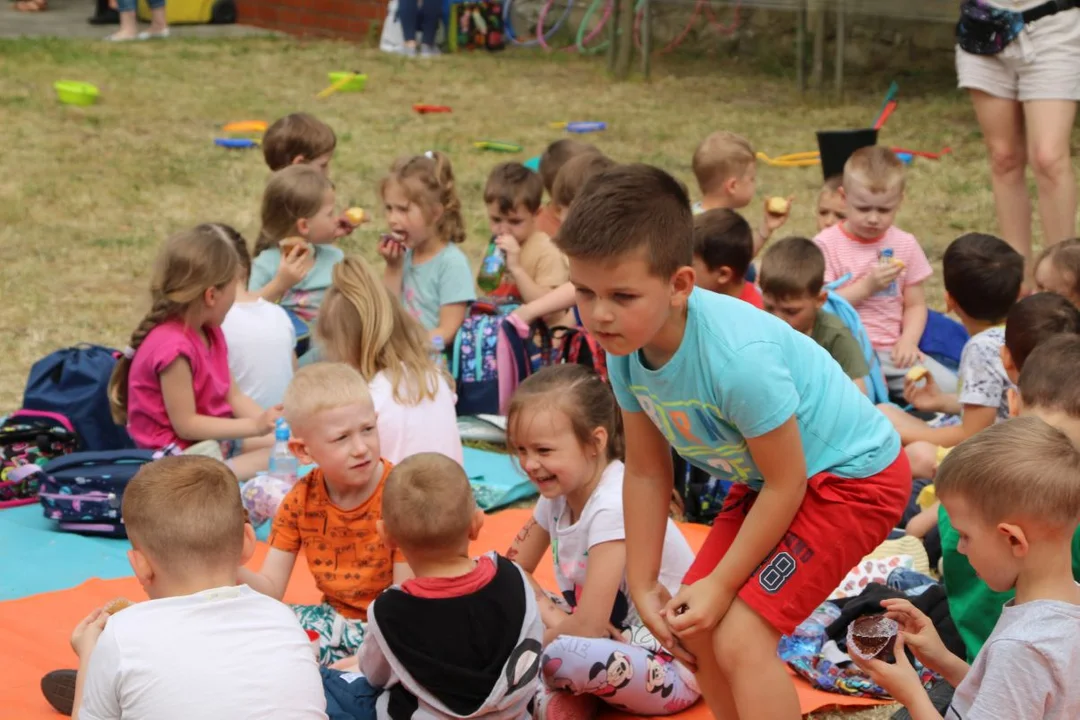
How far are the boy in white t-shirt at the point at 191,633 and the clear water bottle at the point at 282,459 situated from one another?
5.87 feet

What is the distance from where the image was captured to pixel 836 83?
11688mm

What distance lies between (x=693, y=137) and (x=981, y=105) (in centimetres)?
463

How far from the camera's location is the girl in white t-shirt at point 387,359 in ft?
13.8

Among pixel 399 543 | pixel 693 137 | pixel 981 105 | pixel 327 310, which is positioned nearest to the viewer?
pixel 399 543

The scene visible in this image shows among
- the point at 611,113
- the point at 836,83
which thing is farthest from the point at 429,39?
the point at 836,83

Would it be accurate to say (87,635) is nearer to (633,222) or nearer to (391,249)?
(633,222)

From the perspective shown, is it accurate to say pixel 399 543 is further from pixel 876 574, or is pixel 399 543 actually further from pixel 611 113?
pixel 611 113

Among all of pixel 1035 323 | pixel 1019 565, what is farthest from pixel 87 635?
pixel 1035 323

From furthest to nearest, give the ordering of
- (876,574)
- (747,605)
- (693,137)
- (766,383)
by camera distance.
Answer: (693,137) → (876,574) → (747,605) → (766,383)

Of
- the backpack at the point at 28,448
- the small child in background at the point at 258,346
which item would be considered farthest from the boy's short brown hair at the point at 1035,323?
the backpack at the point at 28,448

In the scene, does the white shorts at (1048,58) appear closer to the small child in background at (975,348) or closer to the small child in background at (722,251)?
the small child in background at (975,348)

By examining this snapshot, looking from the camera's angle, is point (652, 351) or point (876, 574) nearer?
point (652, 351)

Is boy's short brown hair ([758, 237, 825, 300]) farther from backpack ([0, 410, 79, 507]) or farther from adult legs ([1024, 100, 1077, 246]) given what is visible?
backpack ([0, 410, 79, 507])

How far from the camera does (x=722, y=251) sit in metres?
4.59
